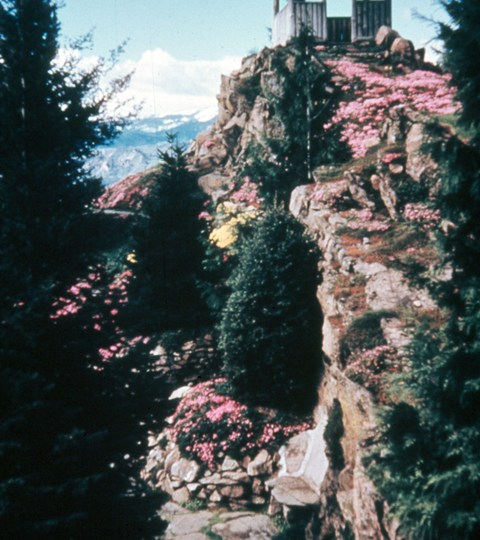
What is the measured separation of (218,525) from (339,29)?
24234 millimetres

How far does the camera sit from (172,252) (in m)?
12.8

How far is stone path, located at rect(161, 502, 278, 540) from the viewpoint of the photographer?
8633 millimetres

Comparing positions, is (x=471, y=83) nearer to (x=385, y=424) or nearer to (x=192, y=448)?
(x=385, y=424)

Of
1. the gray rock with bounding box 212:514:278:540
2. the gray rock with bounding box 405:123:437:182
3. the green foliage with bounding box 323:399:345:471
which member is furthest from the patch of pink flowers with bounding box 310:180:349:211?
the gray rock with bounding box 212:514:278:540

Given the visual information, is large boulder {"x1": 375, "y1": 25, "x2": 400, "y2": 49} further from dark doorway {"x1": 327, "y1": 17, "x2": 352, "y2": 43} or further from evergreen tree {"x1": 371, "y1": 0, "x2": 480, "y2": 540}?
evergreen tree {"x1": 371, "y1": 0, "x2": 480, "y2": 540}

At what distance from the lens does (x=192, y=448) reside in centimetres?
1005

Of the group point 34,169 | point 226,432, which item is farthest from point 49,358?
point 226,432

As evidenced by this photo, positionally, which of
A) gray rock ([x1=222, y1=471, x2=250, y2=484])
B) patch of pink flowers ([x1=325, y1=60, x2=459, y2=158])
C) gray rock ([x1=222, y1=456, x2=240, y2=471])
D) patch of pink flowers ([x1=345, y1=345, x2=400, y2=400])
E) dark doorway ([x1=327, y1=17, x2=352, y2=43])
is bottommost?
gray rock ([x1=222, y1=471, x2=250, y2=484])

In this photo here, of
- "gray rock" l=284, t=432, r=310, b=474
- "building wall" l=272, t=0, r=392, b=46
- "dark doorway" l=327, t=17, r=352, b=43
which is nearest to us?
"gray rock" l=284, t=432, r=310, b=474

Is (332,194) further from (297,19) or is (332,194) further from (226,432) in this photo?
(297,19)

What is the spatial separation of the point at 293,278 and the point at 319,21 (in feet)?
59.9

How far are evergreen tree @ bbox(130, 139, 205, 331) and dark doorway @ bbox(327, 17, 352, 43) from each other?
49.7 ft

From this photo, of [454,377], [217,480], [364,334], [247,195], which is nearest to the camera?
[454,377]

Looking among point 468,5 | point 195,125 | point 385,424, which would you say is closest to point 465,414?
point 385,424
